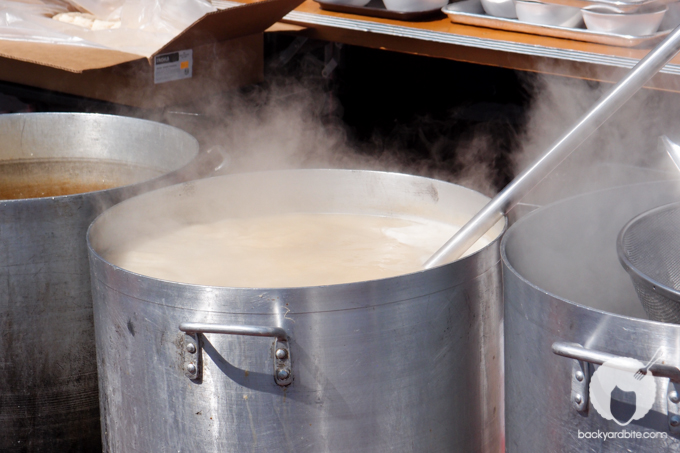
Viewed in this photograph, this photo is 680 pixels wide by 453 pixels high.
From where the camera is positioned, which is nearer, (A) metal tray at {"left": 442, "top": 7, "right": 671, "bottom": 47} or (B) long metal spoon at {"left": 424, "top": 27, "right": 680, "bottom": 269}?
(B) long metal spoon at {"left": 424, "top": 27, "right": 680, "bottom": 269}

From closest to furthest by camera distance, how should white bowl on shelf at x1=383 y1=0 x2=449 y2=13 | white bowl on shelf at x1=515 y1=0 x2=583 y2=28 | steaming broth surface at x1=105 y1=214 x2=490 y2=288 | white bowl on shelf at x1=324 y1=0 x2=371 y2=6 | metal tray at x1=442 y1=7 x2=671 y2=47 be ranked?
steaming broth surface at x1=105 y1=214 x2=490 y2=288, metal tray at x1=442 y1=7 x2=671 y2=47, white bowl on shelf at x1=515 y1=0 x2=583 y2=28, white bowl on shelf at x1=383 y1=0 x2=449 y2=13, white bowl on shelf at x1=324 y1=0 x2=371 y2=6

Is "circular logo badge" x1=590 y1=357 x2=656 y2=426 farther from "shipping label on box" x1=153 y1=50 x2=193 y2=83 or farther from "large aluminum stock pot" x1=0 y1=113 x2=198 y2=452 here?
"shipping label on box" x1=153 y1=50 x2=193 y2=83

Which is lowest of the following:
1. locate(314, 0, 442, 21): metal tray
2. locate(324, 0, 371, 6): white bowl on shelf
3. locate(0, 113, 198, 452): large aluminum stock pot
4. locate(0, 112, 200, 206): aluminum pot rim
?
locate(0, 113, 198, 452): large aluminum stock pot

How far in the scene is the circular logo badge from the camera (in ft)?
2.88

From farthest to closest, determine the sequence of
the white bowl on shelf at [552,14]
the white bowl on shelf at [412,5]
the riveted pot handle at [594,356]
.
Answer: the white bowl on shelf at [412,5]
the white bowl on shelf at [552,14]
the riveted pot handle at [594,356]

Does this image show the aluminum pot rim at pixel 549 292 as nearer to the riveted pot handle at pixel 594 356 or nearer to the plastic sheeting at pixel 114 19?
the riveted pot handle at pixel 594 356

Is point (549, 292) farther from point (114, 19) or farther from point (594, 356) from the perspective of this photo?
point (114, 19)

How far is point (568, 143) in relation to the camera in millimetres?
1179

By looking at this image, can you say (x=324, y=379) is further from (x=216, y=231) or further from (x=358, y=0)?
(x=358, y=0)

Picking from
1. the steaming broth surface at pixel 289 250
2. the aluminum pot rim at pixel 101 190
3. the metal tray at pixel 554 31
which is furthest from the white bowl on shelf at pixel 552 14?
the aluminum pot rim at pixel 101 190

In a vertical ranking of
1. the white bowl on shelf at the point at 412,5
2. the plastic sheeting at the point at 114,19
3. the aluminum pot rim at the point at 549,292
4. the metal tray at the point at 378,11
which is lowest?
the aluminum pot rim at the point at 549,292

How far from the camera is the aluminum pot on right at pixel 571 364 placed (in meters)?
0.88

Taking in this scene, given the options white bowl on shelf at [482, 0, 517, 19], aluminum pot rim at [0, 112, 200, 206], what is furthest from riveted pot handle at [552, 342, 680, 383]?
white bowl on shelf at [482, 0, 517, 19]

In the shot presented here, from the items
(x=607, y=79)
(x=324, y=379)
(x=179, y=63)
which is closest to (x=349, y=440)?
(x=324, y=379)
